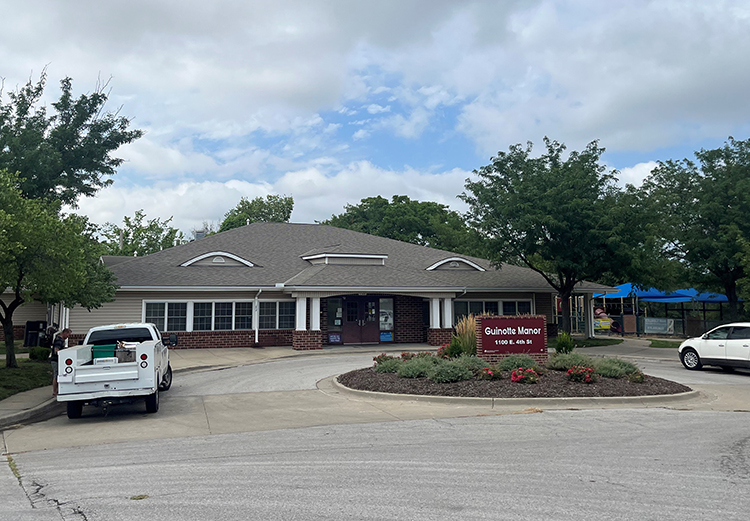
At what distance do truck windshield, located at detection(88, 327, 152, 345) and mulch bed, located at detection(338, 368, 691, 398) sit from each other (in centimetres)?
497

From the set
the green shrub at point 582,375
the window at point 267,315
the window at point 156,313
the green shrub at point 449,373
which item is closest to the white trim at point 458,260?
the window at point 267,315

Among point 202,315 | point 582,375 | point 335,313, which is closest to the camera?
point 582,375

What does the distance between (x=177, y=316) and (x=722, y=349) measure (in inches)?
792

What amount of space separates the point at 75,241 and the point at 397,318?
16597mm

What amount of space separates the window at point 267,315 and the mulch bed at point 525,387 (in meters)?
13.0

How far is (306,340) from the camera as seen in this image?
25.3 m

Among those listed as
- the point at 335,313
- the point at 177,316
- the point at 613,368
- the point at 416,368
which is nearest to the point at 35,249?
the point at 416,368

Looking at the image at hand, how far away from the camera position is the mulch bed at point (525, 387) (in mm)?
12742

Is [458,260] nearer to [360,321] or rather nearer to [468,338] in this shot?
[360,321]

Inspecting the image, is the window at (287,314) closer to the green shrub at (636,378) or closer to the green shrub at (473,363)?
the green shrub at (473,363)

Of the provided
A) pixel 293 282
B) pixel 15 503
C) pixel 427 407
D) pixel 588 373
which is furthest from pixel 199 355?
pixel 15 503

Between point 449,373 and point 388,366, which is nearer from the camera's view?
point 449,373

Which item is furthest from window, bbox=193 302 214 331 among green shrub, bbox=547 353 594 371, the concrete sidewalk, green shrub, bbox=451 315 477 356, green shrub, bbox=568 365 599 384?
green shrub, bbox=568 365 599 384

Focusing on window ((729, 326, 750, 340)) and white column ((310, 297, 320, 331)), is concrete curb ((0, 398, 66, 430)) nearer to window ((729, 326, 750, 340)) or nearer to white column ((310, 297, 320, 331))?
white column ((310, 297, 320, 331))
